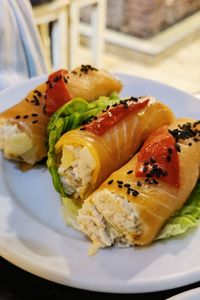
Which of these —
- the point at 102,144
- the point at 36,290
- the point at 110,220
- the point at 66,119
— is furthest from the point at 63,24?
the point at 36,290

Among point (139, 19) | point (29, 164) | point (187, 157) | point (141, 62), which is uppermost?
point (187, 157)

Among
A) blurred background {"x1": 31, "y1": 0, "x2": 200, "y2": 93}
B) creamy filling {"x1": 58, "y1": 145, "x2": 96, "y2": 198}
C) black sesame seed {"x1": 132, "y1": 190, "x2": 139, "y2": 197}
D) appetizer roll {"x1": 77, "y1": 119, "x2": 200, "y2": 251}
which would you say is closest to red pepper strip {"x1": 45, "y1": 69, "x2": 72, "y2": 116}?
creamy filling {"x1": 58, "y1": 145, "x2": 96, "y2": 198}

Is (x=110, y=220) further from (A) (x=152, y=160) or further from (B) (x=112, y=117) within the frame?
(B) (x=112, y=117)

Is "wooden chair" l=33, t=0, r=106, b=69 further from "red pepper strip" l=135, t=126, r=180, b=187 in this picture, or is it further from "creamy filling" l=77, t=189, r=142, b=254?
"creamy filling" l=77, t=189, r=142, b=254

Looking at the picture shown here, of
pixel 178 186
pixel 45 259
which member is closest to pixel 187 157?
pixel 178 186

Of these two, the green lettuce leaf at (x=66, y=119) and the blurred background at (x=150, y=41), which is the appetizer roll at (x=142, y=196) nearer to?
the green lettuce leaf at (x=66, y=119)

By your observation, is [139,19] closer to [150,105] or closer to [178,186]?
[150,105]
